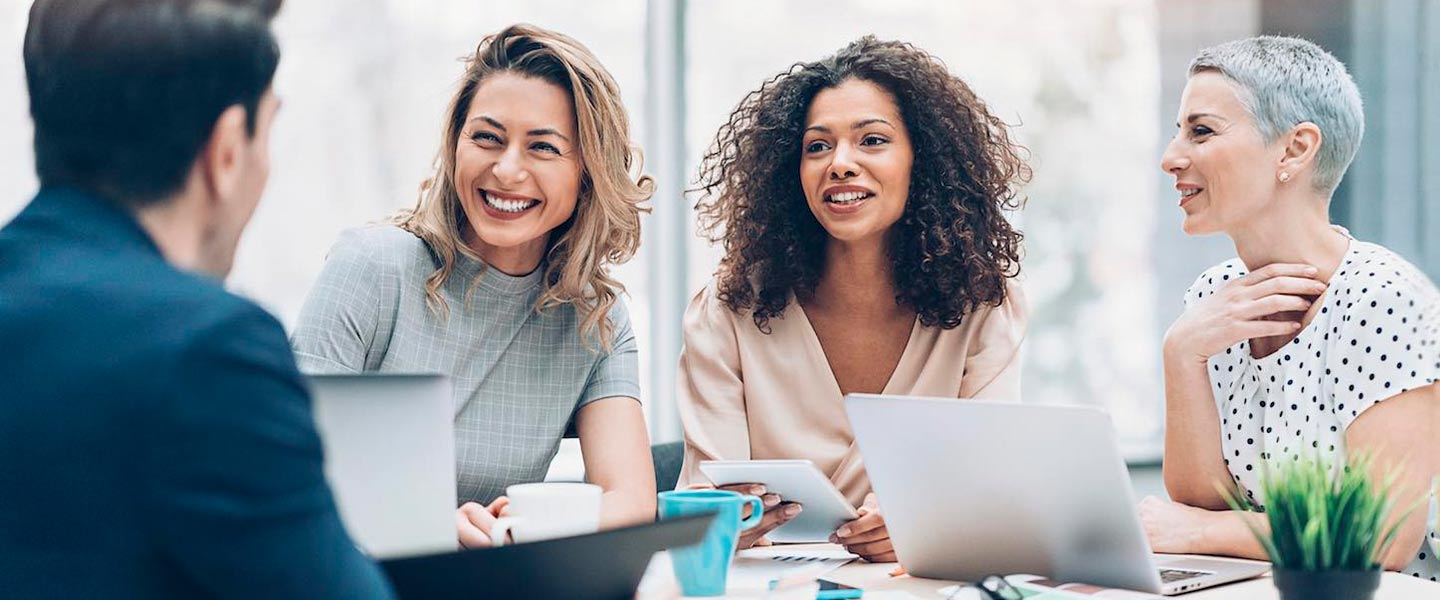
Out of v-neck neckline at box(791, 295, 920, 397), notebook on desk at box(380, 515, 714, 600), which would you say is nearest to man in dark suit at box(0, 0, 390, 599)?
notebook on desk at box(380, 515, 714, 600)

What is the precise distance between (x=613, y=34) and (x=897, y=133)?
1.61 meters

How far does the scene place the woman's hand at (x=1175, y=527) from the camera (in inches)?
67.6

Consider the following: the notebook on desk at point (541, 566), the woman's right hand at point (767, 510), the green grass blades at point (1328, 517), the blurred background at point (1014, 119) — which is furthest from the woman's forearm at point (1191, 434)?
the blurred background at point (1014, 119)

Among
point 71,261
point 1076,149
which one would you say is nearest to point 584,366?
point 71,261

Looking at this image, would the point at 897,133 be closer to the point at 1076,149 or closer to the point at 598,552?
the point at 598,552

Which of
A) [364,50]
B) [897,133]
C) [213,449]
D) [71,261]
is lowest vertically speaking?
[213,449]

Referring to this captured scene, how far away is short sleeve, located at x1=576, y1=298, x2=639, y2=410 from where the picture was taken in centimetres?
220

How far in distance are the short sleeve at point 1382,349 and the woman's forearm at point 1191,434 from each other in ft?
0.70

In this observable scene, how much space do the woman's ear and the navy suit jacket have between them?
5.47 ft

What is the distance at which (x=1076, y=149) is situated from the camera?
3955mm

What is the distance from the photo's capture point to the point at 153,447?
2.43 ft

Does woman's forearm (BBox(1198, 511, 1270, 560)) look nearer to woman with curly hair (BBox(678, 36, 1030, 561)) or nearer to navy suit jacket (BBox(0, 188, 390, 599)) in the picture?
woman with curly hair (BBox(678, 36, 1030, 561))

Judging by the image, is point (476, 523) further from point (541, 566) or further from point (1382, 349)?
point (1382, 349)

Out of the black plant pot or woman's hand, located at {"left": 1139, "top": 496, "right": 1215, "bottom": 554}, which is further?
woman's hand, located at {"left": 1139, "top": 496, "right": 1215, "bottom": 554}
